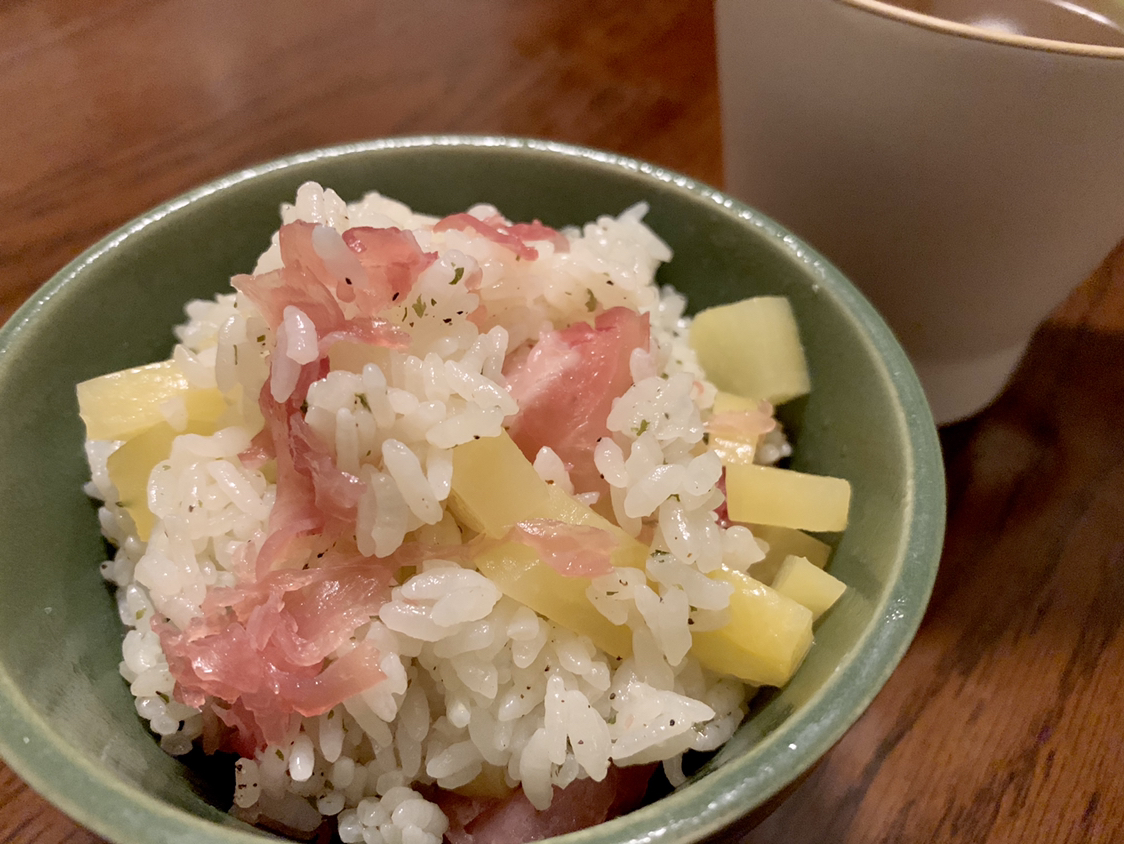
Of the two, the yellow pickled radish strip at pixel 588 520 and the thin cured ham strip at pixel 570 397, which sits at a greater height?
the thin cured ham strip at pixel 570 397

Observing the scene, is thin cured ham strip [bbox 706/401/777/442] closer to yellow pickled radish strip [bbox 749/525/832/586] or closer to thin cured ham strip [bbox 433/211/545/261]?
yellow pickled radish strip [bbox 749/525/832/586]

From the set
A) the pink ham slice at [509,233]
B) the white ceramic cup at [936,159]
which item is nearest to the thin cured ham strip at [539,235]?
the pink ham slice at [509,233]

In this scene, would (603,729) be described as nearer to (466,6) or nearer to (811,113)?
(811,113)

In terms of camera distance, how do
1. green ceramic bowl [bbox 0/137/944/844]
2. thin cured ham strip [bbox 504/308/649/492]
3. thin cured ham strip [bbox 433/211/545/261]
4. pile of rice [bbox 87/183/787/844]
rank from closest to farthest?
1. green ceramic bowl [bbox 0/137/944/844]
2. pile of rice [bbox 87/183/787/844]
3. thin cured ham strip [bbox 504/308/649/492]
4. thin cured ham strip [bbox 433/211/545/261]

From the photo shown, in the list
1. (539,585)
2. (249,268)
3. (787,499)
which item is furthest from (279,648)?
(249,268)

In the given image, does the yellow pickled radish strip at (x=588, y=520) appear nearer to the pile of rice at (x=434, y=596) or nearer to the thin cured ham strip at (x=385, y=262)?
the pile of rice at (x=434, y=596)

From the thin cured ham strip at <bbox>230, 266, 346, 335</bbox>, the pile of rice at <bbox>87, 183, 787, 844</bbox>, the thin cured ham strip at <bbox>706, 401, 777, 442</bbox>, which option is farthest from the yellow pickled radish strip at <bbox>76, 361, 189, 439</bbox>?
the thin cured ham strip at <bbox>706, 401, 777, 442</bbox>
